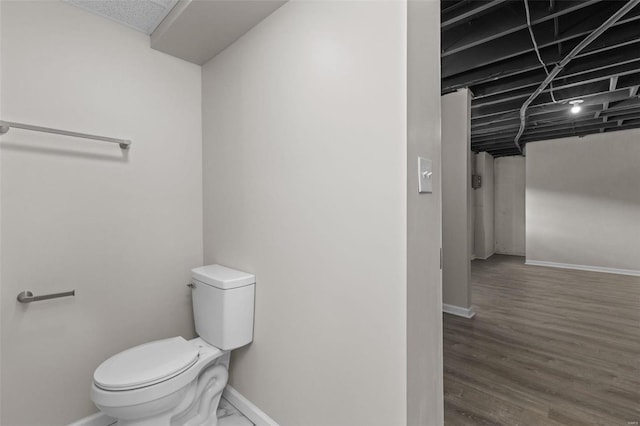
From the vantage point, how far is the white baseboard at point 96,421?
1599 mm

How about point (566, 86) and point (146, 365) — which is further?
point (566, 86)

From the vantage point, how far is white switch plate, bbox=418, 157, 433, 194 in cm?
112

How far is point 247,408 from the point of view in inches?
67.7

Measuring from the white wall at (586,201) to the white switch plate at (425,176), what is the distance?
6.13 metres

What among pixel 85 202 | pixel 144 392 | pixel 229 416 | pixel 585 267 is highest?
pixel 85 202

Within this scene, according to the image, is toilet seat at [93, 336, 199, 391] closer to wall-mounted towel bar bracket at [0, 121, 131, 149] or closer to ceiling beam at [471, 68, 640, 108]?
wall-mounted towel bar bracket at [0, 121, 131, 149]

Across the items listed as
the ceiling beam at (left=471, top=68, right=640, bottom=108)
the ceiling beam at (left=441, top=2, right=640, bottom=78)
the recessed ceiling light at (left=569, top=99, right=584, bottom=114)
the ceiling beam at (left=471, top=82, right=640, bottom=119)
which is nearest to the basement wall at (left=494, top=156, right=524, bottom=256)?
the ceiling beam at (left=471, top=82, right=640, bottom=119)

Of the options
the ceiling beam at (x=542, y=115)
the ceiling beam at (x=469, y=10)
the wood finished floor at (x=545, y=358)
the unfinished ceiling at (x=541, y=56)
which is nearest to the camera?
the wood finished floor at (x=545, y=358)

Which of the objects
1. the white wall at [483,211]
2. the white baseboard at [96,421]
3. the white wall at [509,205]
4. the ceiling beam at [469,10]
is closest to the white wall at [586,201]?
the white wall at [483,211]

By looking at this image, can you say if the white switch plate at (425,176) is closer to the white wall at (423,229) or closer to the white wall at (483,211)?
the white wall at (423,229)

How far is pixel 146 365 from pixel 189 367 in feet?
0.63

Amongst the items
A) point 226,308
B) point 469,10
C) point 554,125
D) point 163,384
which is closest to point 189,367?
point 163,384

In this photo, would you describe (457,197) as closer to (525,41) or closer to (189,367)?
(525,41)

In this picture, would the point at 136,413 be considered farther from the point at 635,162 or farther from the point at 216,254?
the point at 635,162
